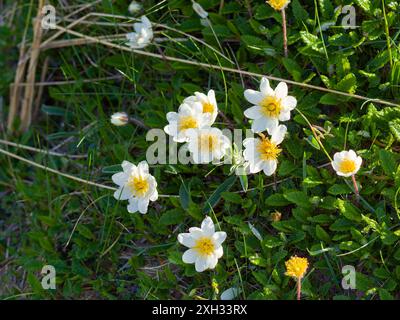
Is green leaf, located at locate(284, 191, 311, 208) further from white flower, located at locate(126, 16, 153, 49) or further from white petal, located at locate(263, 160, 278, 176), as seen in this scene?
white flower, located at locate(126, 16, 153, 49)

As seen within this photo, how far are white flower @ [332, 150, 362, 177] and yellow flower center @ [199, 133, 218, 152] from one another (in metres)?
0.42

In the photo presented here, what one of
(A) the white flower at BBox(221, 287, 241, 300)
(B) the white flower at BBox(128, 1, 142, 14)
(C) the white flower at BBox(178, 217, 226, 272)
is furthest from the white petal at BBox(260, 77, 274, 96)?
(B) the white flower at BBox(128, 1, 142, 14)

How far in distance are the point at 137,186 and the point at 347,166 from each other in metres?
0.78

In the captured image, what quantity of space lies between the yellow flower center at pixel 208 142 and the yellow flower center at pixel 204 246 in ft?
1.06

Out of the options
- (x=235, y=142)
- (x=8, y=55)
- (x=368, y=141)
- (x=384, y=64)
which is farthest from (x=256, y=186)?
(x=8, y=55)

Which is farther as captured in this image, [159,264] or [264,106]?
[159,264]

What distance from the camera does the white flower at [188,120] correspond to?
252cm

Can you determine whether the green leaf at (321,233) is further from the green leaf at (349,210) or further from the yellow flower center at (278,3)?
the yellow flower center at (278,3)

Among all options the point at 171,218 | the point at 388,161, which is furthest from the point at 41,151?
the point at 388,161

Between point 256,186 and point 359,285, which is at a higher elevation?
point 256,186
